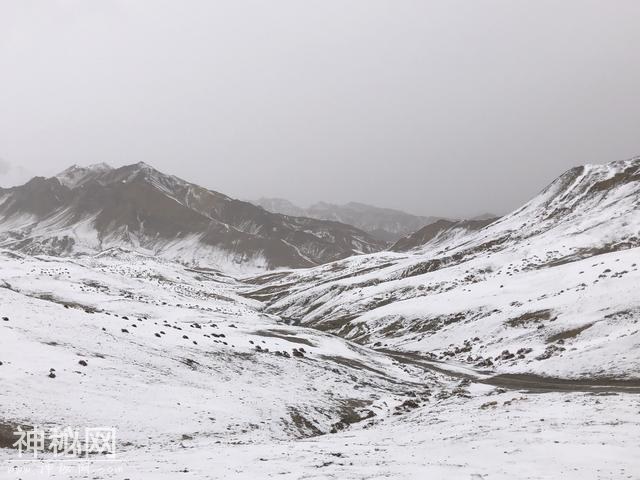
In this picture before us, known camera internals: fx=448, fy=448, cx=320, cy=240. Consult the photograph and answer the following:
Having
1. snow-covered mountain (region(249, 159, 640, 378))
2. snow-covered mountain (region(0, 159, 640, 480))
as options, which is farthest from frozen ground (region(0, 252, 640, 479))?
snow-covered mountain (region(249, 159, 640, 378))

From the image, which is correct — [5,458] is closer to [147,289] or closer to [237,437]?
[237,437]

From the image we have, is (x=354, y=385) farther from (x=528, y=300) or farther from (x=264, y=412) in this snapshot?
(x=528, y=300)

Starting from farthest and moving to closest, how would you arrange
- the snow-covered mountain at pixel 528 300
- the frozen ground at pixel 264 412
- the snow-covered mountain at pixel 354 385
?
the snow-covered mountain at pixel 528 300, the snow-covered mountain at pixel 354 385, the frozen ground at pixel 264 412

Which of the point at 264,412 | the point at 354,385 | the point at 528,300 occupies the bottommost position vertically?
the point at 354,385

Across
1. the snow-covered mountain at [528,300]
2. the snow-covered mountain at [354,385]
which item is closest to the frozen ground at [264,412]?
the snow-covered mountain at [354,385]

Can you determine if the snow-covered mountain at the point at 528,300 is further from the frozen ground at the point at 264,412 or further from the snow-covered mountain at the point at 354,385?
the frozen ground at the point at 264,412

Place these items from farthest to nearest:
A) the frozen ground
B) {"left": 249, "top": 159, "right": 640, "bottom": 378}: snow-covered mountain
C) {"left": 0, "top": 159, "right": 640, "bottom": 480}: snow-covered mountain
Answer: {"left": 249, "top": 159, "right": 640, "bottom": 378}: snow-covered mountain < {"left": 0, "top": 159, "right": 640, "bottom": 480}: snow-covered mountain < the frozen ground

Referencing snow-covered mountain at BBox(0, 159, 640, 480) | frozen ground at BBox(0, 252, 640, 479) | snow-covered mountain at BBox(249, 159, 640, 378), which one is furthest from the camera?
snow-covered mountain at BBox(249, 159, 640, 378)

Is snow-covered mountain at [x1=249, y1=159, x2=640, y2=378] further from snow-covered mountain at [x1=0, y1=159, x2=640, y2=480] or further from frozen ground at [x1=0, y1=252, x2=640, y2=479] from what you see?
frozen ground at [x1=0, y1=252, x2=640, y2=479]

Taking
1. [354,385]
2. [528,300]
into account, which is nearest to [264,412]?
[354,385]

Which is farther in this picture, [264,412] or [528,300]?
[528,300]

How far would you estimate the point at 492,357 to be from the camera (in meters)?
48.0

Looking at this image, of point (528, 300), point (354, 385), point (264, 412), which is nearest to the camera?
point (264, 412)

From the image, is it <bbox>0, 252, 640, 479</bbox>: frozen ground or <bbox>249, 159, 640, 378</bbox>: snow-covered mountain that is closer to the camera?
<bbox>0, 252, 640, 479</bbox>: frozen ground
